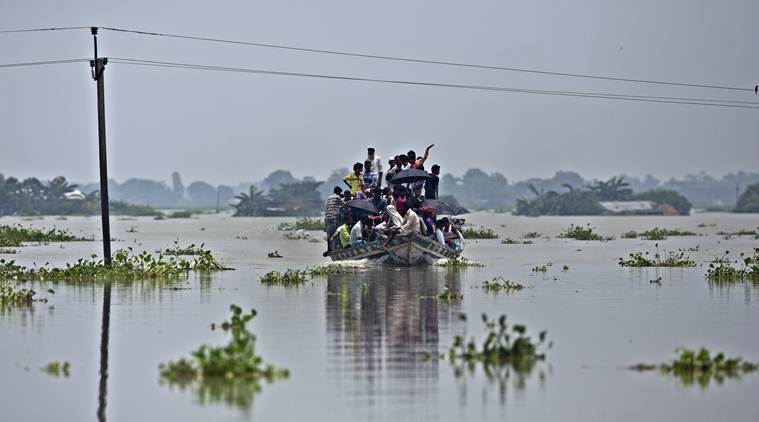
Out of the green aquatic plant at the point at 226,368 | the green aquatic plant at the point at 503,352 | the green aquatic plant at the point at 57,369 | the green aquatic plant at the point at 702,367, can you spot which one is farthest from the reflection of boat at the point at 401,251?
the green aquatic plant at the point at 226,368

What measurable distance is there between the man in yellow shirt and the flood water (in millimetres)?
2496

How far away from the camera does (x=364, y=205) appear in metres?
31.8

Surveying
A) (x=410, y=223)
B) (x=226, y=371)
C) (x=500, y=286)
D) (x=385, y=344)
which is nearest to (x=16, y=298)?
(x=385, y=344)

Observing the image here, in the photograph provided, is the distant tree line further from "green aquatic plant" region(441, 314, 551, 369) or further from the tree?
"green aquatic plant" region(441, 314, 551, 369)

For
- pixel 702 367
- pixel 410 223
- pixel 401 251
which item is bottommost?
pixel 702 367

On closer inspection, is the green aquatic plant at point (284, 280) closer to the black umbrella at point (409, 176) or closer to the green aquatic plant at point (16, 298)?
the black umbrella at point (409, 176)

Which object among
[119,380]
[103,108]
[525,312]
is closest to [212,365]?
[119,380]

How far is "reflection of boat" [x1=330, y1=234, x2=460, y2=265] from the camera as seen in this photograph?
105 ft

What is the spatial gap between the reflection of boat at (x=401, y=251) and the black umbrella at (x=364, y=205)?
0.84m

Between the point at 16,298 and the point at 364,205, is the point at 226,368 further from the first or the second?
the point at 364,205

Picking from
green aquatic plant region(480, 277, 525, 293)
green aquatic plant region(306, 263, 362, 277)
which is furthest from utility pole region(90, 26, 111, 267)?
green aquatic plant region(480, 277, 525, 293)

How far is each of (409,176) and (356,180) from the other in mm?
1530

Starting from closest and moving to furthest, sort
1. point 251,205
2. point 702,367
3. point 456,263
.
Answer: point 702,367
point 456,263
point 251,205

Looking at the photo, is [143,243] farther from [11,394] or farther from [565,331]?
[11,394]
